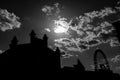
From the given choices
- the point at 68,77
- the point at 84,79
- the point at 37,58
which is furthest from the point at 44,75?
the point at 84,79

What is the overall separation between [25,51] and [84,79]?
1390 cm

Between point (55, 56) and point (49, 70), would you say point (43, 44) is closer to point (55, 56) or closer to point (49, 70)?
point (55, 56)

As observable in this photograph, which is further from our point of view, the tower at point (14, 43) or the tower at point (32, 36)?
the tower at point (14, 43)

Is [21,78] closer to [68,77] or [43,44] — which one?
[43,44]

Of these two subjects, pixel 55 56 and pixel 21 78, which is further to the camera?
pixel 55 56

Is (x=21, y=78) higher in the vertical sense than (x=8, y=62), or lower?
lower

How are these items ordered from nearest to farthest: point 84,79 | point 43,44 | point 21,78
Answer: point 21,78
point 43,44
point 84,79

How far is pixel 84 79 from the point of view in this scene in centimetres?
2784

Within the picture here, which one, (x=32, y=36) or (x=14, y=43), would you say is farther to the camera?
(x=14, y=43)

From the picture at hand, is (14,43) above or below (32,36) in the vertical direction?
below

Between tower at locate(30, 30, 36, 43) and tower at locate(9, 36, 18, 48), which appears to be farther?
tower at locate(9, 36, 18, 48)

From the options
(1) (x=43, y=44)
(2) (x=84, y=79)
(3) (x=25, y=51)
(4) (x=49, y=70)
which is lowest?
(2) (x=84, y=79)

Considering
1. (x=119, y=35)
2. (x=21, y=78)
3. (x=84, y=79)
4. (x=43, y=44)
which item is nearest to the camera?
(x=119, y=35)

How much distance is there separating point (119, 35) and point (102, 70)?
25.7m
